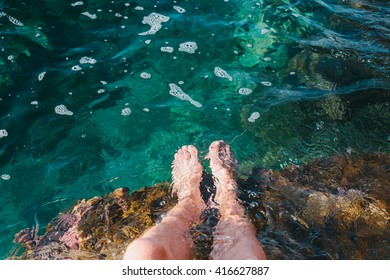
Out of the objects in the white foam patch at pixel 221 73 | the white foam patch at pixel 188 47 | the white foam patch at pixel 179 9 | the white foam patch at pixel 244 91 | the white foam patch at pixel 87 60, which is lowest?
the white foam patch at pixel 87 60

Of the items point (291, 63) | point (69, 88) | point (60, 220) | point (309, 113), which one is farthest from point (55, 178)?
point (291, 63)

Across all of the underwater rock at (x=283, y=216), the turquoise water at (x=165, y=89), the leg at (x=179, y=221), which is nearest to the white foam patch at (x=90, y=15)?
the turquoise water at (x=165, y=89)

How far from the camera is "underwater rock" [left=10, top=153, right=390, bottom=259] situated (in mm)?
3174

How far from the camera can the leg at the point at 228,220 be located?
2.86 m

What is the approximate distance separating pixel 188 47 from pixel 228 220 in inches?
119

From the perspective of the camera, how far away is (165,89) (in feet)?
16.1

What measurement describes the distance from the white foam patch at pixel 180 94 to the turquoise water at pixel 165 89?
0.06 ft

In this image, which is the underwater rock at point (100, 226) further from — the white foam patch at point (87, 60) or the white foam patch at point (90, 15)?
the white foam patch at point (90, 15)

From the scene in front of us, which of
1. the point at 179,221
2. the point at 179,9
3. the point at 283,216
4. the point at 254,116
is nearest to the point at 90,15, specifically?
the point at 179,9

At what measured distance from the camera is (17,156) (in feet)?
13.7

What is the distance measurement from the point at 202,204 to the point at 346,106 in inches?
92.6
